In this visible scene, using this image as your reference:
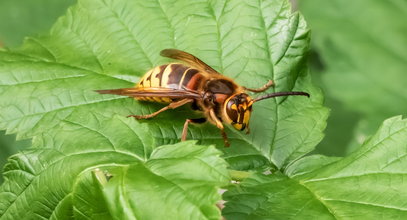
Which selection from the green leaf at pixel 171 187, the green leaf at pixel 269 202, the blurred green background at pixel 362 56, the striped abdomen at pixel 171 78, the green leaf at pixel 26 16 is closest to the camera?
the green leaf at pixel 171 187

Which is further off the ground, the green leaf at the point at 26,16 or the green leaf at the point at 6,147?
the green leaf at the point at 26,16

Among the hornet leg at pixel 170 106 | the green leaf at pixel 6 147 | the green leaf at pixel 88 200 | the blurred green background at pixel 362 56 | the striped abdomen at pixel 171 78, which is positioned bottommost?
the green leaf at pixel 6 147

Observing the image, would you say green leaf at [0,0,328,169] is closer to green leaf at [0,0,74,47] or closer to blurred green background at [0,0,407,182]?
blurred green background at [0,0,407,182]

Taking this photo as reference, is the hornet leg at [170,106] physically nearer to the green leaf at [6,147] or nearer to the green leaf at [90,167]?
the green leaf at [90,167]

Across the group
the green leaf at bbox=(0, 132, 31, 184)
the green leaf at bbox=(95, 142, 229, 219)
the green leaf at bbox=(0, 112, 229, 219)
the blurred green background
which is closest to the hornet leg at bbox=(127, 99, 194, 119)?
the green leaf at bbox=(0, 112, 229, 219)

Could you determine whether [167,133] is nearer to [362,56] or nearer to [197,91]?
[197,91]

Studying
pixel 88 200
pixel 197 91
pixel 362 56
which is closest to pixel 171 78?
pixel 197 91

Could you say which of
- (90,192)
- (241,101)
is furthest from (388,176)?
(90,192)

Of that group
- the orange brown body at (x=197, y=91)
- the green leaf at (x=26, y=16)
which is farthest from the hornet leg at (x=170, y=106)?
the green leaf at (x=26, y=16)

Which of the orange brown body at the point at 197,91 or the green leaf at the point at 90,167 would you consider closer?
the green leaf at the point at 90,167
